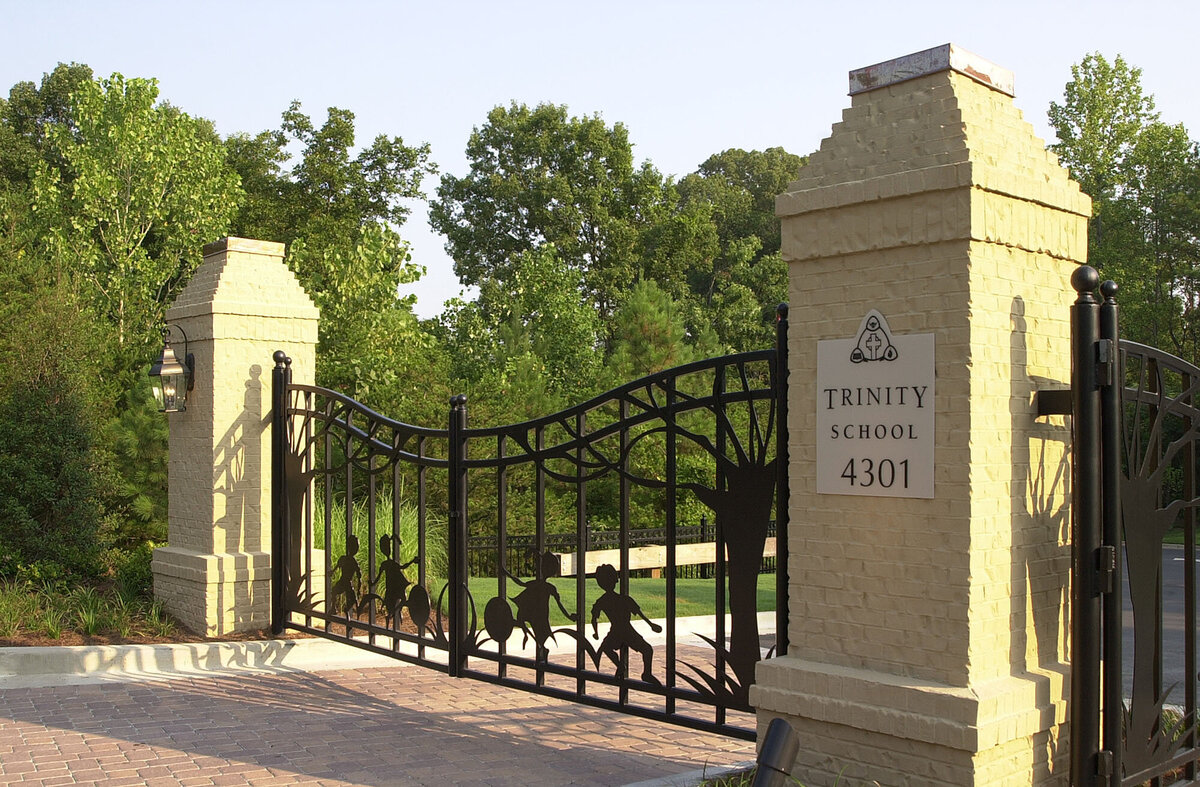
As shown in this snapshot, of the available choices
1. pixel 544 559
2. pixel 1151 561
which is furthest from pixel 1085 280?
pixel 544 559

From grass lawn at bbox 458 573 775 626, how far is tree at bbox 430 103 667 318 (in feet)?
71.9

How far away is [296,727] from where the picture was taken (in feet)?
23.0

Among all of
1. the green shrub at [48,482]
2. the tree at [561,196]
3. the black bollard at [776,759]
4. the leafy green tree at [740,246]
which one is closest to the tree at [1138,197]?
the leafy green tree at [740,246]

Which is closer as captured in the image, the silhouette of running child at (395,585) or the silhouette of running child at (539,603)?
the silhouette of running child at (539,603)

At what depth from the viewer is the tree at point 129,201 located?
2095cm

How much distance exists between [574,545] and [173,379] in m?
6.76

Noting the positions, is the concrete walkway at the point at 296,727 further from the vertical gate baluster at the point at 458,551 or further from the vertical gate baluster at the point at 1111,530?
the vertical gate baluster at the point at 1111,530

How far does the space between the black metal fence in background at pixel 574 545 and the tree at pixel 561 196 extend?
19.3 m

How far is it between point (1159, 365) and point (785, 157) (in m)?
48.5

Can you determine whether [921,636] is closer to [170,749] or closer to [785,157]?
[170,749]

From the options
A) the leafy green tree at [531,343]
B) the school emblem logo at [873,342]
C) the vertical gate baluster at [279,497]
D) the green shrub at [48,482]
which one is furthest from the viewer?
the leafy green tree at [531,343]

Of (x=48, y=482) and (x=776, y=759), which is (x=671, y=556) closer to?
(x=776, y=759)

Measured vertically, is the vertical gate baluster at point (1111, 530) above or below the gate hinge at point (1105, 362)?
below

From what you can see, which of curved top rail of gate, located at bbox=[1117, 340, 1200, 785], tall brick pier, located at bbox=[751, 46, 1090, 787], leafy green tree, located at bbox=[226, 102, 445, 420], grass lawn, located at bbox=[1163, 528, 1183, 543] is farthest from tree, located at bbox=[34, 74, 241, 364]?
grass lawn, located at bbox=[1163, 528, 1183, 543]
